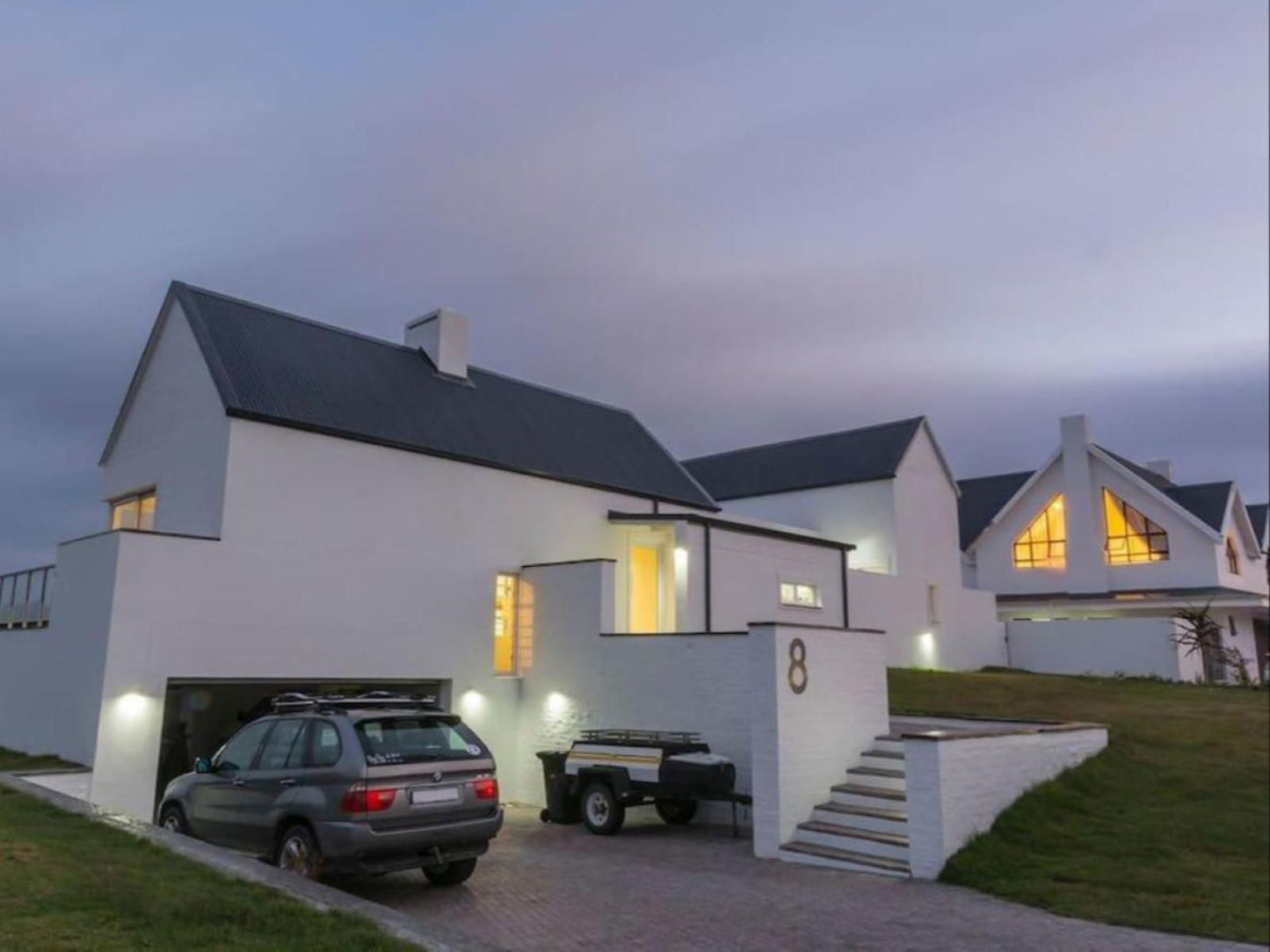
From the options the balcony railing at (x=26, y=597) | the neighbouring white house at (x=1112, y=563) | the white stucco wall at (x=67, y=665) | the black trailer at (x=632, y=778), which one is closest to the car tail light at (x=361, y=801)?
the black trailer at (x=632, y=778)

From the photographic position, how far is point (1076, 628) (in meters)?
28.1

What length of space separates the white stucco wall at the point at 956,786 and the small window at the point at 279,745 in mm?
6494

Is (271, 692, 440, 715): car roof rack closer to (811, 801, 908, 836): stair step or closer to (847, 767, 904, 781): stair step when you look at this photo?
(811, 801, 908, 836): stair step

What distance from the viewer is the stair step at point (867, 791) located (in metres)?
11.1

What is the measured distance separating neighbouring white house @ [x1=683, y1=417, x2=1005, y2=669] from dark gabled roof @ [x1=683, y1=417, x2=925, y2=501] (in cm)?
5

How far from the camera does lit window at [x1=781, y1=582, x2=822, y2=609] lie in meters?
21.8

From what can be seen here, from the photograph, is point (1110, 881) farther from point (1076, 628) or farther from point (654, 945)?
point (1076, 628)

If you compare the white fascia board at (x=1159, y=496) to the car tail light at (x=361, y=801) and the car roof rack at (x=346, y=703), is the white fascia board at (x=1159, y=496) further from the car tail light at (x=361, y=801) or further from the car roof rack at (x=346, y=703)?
the car tail light at (x=361, y=801)

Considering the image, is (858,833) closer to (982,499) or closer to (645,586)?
(645,586)

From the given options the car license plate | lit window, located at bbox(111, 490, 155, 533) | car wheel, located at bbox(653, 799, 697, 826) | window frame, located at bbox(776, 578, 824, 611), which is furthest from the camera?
window frame, located at bbox(776, 578, 824, 611)

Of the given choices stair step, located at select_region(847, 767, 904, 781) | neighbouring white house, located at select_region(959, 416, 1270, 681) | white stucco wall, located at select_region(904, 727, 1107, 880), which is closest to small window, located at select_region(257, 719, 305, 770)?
white stucco wall, located at select_region(904, 727, 1107, 880)

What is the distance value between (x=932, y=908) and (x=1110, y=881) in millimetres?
2081

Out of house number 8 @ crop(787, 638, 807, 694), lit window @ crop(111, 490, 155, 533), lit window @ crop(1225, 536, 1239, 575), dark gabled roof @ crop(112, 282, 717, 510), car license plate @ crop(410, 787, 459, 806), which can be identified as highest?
dark gabled roof @ crop(112, 282, 717, 510)

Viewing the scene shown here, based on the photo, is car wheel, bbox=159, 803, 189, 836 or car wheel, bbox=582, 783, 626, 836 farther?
car wheel, bbox=582, 783, 626, 836
